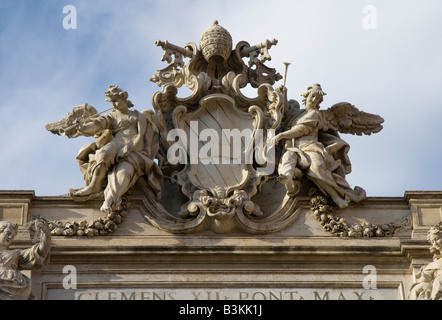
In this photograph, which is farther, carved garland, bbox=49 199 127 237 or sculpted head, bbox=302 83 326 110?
sculpted head, bbox=302 83 326 110

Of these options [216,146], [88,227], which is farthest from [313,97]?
[88,227]

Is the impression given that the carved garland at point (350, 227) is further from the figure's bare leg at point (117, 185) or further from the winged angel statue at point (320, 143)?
the figure's bare leg at point (117, 185)

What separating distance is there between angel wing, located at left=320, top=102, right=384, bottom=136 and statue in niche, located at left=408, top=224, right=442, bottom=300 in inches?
97.5

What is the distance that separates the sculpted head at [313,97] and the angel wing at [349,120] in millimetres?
202

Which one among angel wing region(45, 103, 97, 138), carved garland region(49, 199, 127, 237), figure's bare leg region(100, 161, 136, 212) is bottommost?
carved garland region(49, 199, 127, 237)

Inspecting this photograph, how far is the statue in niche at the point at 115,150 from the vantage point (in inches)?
888

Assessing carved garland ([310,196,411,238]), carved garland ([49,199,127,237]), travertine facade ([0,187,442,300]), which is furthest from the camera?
carved garland ([310,196,411,238])

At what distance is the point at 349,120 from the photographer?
23.7 m

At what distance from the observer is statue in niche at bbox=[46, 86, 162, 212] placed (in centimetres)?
2255

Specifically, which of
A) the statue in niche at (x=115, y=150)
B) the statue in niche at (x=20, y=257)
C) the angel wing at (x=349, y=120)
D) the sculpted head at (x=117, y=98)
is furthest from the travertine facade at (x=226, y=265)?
the angel wing at (x=349, y=120)

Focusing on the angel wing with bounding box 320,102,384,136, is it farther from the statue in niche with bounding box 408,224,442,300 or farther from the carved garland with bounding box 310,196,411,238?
the statue in niche with bounding box 408,224,442,300

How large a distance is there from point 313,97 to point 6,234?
4.69 m

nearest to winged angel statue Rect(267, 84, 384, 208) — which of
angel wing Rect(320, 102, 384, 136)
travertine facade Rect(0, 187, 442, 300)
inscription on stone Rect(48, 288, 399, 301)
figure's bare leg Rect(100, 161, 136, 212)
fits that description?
angel wing Rect(320, 102, 384, 136)
